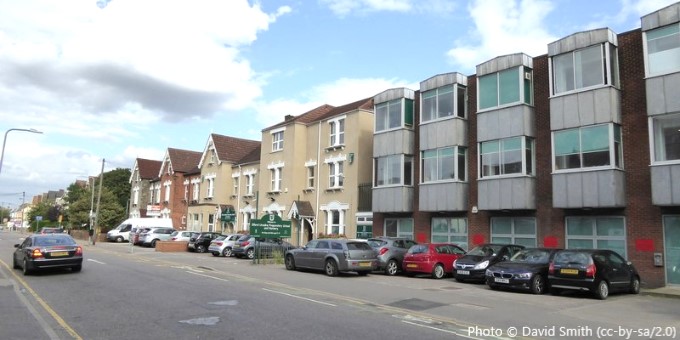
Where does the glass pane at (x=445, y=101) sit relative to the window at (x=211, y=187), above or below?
above

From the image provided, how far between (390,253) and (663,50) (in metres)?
12.6

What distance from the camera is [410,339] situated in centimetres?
834

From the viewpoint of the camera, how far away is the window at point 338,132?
33.9 metres

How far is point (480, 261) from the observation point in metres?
18.7

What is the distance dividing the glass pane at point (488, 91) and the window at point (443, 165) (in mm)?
2521

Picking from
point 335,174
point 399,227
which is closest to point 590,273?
point 399,227

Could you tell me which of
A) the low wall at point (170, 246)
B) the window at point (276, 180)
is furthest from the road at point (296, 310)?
the window at point (276, 180)

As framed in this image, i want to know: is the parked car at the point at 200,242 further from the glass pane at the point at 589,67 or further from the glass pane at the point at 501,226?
the glass pane at the point at 589,67

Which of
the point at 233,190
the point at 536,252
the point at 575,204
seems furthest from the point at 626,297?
the point at 233,190

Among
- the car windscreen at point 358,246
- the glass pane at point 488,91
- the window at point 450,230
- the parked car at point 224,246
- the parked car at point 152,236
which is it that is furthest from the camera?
the parked car at point 152,236

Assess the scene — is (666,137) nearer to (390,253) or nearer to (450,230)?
(450,230)

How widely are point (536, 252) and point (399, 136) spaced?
40.6 feet

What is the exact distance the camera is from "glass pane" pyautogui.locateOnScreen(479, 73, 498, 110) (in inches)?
939

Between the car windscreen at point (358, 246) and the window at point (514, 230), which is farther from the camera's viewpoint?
the window at point (514, 230)
